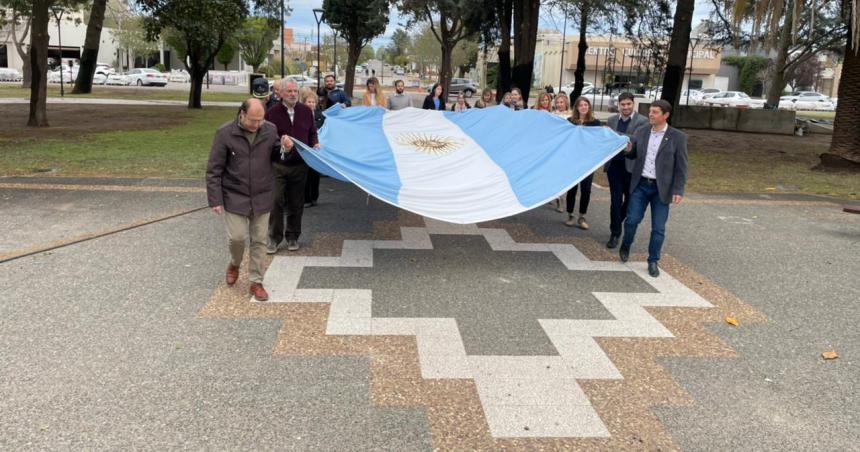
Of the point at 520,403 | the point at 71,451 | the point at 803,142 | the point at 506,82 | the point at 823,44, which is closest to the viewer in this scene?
the point at 71,451

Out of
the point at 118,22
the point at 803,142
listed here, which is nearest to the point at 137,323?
the point at 803,142

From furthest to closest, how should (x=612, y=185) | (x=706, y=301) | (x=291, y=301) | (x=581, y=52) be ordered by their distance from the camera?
(x=581, y=52) → (x=612, y=185) → (x=706, y=301) → (x=291, y=301)

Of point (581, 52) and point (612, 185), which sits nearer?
point (612, 185)

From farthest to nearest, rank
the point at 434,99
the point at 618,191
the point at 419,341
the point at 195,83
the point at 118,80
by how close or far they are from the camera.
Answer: the point at 118,80 < the point at 195,83 < the point at 434,99 < the point at 618,191 < the point at 419,341

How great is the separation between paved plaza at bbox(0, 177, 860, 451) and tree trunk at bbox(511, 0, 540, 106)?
1377cm

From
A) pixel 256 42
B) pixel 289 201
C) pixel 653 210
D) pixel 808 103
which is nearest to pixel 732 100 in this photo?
pixel 808 103

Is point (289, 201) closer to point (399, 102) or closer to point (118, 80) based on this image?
point (399, 102)

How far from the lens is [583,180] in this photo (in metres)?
8.08

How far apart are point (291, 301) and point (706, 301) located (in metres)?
3.71

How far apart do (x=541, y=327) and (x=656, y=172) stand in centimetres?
235

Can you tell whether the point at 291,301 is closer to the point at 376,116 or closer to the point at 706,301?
the point at 706,301

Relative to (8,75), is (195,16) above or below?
above

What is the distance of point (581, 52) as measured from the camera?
2931cm

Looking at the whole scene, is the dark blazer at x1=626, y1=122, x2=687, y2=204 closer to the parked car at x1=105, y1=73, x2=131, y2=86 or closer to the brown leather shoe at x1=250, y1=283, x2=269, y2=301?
the brown leather shoe at x1=250, y1=283, x2=269, y2=301
